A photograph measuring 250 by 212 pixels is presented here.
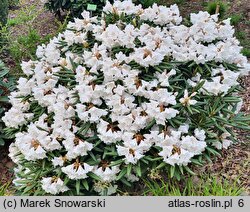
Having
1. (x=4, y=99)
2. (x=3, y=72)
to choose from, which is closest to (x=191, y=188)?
(x=4, y=99)

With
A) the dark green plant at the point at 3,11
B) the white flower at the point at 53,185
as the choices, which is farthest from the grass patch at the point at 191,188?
the dark green plant at the point at 3,11

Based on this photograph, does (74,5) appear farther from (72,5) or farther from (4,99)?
(4,99)

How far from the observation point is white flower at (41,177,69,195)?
273 cm

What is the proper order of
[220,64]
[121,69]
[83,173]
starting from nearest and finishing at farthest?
[83,173] < [121,69] < [220,64]

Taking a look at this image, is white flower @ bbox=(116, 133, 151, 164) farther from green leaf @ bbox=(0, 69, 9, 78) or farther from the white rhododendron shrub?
green leaf @ bbox=(0, 69, 9, 78)

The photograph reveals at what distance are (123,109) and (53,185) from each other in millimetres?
686

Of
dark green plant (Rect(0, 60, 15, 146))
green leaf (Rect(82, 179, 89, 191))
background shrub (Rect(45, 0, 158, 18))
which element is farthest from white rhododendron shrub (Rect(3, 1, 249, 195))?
background shrub (Rect(45, 0, 158, 18))

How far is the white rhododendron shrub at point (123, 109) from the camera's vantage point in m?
2.74

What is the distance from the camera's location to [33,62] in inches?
135
